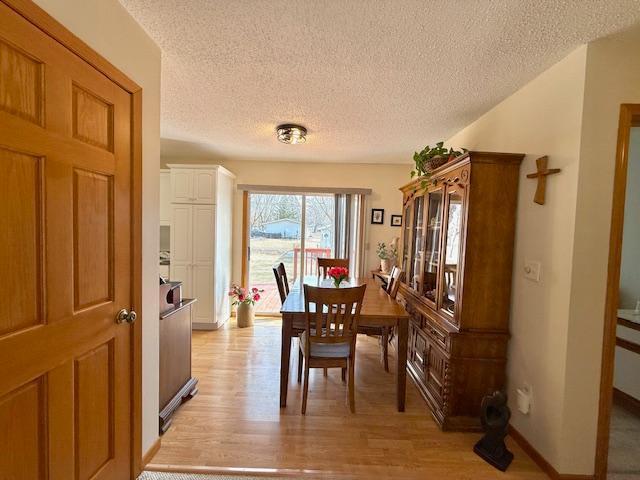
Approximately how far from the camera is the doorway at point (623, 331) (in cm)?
155

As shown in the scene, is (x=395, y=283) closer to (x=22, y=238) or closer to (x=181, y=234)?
(x=22, y=238)

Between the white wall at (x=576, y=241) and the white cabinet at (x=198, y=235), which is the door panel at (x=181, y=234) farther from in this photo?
the white wall at (x=576, y=241)

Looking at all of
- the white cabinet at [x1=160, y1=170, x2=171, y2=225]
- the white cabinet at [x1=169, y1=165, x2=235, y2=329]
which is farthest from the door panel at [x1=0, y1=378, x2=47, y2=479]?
the white cabinet at [x1=160, y1=170, x2=171, y2=225]

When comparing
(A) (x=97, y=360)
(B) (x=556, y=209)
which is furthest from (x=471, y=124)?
(A) (x=97, y=360)

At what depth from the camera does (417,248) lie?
2.92 m

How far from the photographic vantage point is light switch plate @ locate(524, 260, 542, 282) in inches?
70.5

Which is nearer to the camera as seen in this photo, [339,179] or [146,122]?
[146,122]

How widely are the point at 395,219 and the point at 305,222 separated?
1.37 metres

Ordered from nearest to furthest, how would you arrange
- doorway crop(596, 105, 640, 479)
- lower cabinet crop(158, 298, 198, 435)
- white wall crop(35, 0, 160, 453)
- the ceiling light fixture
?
white wall crop(35, 0, 160, 453), doorway crop(596, 105, 640, 479), lower cabinet crop(158, 298, 198, 435), the ceiling light fixture

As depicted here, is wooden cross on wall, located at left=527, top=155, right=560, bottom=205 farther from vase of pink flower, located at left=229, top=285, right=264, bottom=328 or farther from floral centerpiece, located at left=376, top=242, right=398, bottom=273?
vase of pink flower, located at left=229, top=285, right=264, bottom=328

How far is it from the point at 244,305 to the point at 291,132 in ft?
7.93

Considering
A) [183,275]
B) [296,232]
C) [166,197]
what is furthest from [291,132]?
[183,275]

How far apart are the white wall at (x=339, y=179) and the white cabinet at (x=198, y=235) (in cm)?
60

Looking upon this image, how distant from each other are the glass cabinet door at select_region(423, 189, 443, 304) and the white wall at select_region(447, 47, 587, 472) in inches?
22.9
